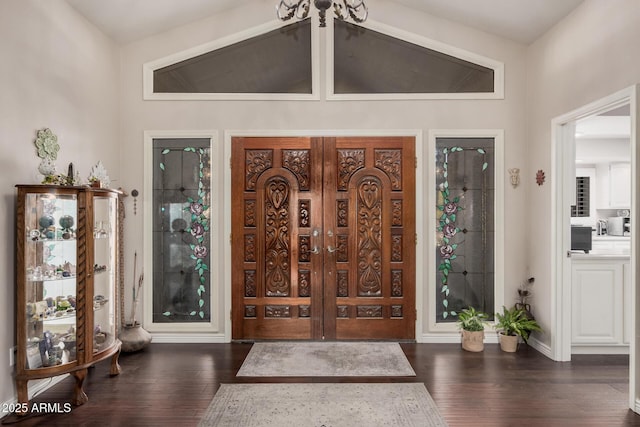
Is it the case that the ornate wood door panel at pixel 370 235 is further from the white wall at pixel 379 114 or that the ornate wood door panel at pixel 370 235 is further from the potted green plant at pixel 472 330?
the potted green plant at pixel 472 330

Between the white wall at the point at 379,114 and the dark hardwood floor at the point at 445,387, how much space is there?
76 centimetres

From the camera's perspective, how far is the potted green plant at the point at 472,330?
411cm

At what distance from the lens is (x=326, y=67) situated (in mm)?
4410

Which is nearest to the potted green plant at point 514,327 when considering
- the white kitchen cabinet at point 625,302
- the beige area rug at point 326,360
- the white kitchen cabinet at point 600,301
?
the white kitchen cabinet at point 600,301

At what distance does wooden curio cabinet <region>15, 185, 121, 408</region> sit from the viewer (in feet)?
9.25

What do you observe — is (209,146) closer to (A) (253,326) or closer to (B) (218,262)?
(B) (218,262)

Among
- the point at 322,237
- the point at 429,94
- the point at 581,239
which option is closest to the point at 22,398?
the point at 322,237

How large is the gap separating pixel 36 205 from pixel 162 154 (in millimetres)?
1667

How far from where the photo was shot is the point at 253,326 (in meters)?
4.40

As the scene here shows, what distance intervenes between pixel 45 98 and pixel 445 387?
3.87 metres

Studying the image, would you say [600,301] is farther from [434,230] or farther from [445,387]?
[445,387]

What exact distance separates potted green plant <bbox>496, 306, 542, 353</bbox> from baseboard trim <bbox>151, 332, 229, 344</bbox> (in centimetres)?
284

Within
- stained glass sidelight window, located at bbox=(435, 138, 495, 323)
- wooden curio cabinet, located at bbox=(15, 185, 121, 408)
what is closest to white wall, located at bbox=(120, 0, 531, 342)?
stained glass sidelight window, located at bbox=(435, 138, 495, 323)

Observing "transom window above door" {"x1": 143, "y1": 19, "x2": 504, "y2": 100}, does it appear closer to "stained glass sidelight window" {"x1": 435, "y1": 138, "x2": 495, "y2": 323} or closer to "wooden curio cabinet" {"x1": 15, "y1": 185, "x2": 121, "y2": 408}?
"stained glass sidelight window" {"x1": 435, "y1": 138, "x2": 495, "y2": 323}
